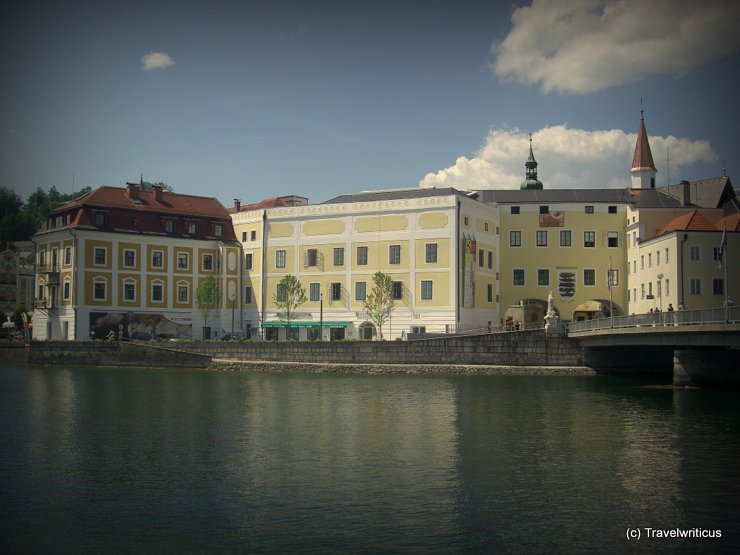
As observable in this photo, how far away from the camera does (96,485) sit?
79.8ft

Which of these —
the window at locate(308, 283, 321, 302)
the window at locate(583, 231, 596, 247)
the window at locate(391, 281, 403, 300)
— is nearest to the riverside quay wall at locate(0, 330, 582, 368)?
the window at locate(391, 281, 403, 300)

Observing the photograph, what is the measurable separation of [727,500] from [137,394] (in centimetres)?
3639

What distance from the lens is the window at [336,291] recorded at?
274 feet

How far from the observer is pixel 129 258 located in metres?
85.4

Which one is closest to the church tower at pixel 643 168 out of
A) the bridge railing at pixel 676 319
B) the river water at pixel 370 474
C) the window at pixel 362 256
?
the window at pixel 362 256

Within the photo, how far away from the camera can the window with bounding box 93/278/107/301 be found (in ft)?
270

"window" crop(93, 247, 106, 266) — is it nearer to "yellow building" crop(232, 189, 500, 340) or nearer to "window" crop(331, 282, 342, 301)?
"yellow building" crop(232, 189, 500, 340)

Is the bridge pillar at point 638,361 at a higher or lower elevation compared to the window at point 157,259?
lower

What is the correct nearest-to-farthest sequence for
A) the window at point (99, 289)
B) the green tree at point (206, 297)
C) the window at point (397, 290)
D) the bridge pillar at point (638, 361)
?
the bridge pillar at point (638, 361)
the window at point (397, 290)
the window at point (99, 289)
the green tree at point (206, 297)

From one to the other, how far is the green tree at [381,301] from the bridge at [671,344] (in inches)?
800

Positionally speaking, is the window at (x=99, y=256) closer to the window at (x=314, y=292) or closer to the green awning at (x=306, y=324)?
the green awning at (x=306, y=324)

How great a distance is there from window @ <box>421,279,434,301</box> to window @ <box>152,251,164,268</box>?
28.8m

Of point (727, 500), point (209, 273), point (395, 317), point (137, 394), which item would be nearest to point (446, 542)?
point (727, 500)

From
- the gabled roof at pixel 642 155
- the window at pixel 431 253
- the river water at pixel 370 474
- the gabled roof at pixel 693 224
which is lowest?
the river water at pixel 370 474
